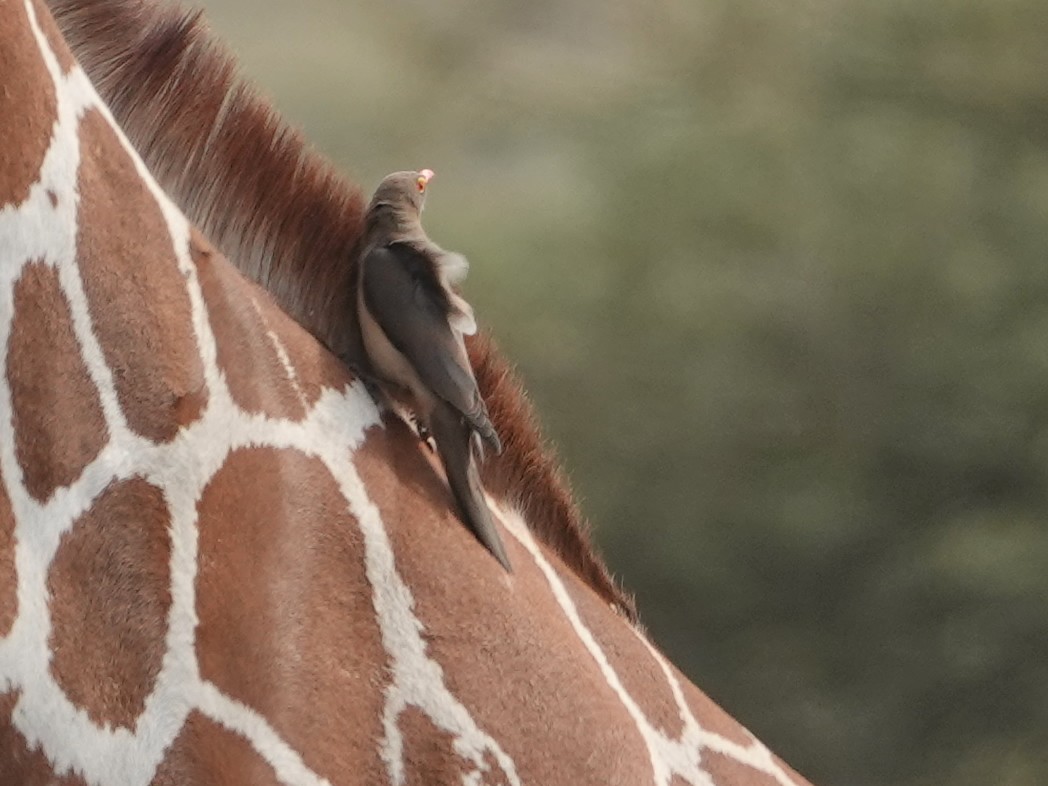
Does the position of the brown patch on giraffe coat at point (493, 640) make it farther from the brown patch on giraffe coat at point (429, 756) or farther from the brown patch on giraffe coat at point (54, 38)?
the brown patch on giraffe coat at point (54, 38)

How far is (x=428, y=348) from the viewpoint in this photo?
65 centimetres

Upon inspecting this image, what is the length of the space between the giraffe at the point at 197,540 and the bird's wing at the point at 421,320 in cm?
3

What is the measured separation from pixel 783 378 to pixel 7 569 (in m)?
1.44

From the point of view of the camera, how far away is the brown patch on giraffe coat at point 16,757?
516mm

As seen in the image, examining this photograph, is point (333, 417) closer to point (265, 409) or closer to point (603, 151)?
point (265, 409)

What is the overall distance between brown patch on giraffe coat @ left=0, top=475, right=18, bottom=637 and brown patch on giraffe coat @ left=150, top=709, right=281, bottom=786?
0.07m

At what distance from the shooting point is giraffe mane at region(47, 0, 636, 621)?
631mm

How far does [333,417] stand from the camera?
0.62 meters

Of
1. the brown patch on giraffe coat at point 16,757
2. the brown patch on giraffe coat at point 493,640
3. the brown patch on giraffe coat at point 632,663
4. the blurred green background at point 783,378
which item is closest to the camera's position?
the brown patch on giraffe coat at point 16,757

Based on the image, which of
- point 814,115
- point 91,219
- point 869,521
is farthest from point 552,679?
point 814,115

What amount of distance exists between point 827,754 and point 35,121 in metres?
1.52

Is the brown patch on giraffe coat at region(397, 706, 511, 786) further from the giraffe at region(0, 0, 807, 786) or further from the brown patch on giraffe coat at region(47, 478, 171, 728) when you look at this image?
the brown patch on giraffe coat at region(47, 478, 171, 728)

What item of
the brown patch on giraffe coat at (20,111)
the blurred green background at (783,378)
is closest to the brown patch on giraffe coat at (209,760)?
the brown patch on giraffe coat at (20,111)

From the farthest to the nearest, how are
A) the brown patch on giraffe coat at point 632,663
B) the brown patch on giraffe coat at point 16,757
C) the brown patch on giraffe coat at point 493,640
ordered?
1. the brown patch on giraffe coat at point 632,663
2. the brown patch on giraffe coat at point 493,640
3. the brown patch on giraffe coat at point 16,757
